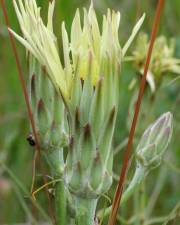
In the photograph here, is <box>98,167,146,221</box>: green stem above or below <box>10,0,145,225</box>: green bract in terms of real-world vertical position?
below

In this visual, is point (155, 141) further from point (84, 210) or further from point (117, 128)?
point (117, 128)

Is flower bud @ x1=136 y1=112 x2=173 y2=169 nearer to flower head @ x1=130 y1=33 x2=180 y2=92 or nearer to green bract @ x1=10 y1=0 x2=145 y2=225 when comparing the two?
green bract @ x1=10 y1=0 x2=145 y2=225

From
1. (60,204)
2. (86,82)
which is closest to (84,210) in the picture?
(60,204)

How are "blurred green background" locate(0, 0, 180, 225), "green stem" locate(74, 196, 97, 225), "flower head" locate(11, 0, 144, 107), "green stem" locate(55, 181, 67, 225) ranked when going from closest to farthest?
"flower head" locate(11, 0, 144, 107)
"green stem" locate(74, 196, 97, 225)
"green stem" locate(55, 181, 67, 225)
"blurred green background" locate(0, 0, 180, 225)

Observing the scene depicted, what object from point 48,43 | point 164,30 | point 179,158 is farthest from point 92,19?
point 164,30

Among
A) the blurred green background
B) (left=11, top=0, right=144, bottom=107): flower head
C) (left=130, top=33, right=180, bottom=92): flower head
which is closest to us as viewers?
(left=11, top=0, right=144, bottom=107): flower head

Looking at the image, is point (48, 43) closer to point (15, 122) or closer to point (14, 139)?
point (14, 139)

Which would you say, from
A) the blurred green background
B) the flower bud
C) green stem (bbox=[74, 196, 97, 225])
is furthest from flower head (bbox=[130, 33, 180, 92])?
green stem (bbox=[74, 196, 97, 225])

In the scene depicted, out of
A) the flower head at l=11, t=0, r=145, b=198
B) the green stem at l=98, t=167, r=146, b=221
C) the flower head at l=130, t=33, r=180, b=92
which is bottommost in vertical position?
the green stem at l=98, t=167, r=146, b=221

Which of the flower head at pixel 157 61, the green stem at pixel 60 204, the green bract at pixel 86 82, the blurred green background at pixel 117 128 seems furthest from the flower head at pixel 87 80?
the blurred green background at pixel 117 128
